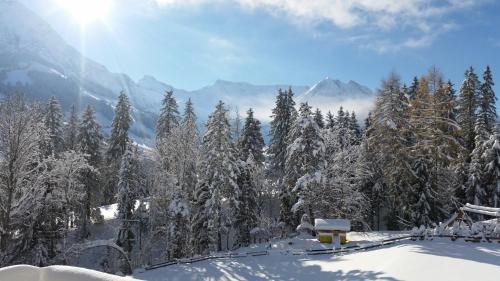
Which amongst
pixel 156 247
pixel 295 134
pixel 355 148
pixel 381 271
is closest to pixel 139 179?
pixel 156 247

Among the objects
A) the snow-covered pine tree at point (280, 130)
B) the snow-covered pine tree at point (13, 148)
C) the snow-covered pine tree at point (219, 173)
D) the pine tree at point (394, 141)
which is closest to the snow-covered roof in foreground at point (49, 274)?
the snow-covered pine tree at point (13, 148)

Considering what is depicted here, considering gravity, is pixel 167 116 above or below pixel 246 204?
above

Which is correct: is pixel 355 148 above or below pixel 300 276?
above

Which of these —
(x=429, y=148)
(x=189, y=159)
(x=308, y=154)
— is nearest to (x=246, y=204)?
(x=189, y=159)

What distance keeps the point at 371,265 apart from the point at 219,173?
21829 millimetres

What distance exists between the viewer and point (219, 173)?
38938mm

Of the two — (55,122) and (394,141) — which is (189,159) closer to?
(394,141)

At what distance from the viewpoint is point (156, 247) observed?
157 ft

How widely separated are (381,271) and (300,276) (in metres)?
3.58

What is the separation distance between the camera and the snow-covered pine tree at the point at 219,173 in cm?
3897

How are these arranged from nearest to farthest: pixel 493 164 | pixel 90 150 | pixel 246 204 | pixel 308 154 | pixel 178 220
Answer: pixel 308 154 → pixel 178 220 → pixel 493 164 → pixel 246 204 → pixel 90 150

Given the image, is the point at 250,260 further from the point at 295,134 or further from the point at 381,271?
the point at 295,134

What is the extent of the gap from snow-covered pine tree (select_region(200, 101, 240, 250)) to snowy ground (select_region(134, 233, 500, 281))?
1386 centimetres

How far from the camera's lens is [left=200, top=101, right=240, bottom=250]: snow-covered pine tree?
38969 mm
